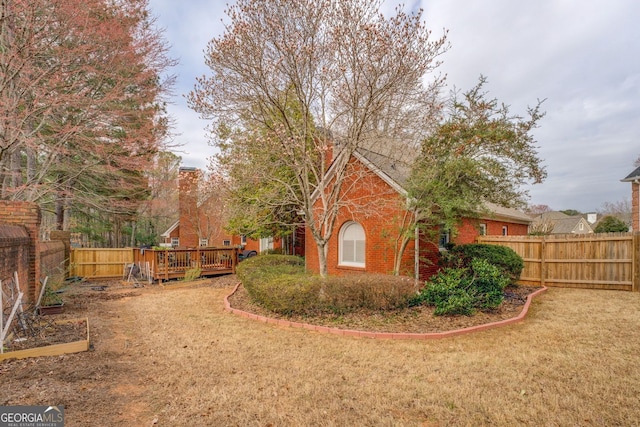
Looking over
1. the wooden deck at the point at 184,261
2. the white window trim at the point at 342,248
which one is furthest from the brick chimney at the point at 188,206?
the white window trim at the point at 342,248

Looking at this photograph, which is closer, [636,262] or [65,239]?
[636,262]

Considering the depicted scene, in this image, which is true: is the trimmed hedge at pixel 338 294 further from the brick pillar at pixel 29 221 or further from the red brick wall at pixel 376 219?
the brick pillar at pixel 29 221

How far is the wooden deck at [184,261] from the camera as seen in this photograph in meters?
15.0

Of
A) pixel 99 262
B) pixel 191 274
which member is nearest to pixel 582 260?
pixel 191 274

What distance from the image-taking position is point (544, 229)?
23.6 metres

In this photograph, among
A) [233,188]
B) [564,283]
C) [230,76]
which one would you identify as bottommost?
[564,283]

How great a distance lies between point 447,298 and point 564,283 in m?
7.31

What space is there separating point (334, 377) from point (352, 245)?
329 inches

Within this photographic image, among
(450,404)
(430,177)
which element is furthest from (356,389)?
(430,177)

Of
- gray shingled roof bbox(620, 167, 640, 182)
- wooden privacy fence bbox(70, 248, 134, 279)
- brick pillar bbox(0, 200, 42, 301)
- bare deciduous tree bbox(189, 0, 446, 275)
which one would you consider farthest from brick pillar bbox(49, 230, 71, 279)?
gray shingled roof bbox(620, 167, 640, 182)

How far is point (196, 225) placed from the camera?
27.3m

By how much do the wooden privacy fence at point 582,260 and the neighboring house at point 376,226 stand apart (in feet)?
8.28

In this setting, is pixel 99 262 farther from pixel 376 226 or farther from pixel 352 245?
pixel 376 226

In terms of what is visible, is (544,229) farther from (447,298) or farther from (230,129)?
(230,129)
